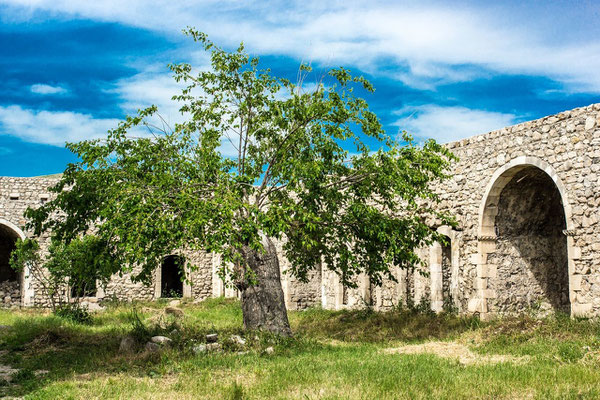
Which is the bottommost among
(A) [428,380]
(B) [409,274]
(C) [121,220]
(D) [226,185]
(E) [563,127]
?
(A) [428,380]

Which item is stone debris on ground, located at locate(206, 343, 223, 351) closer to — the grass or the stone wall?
the grass

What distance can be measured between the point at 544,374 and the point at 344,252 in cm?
456

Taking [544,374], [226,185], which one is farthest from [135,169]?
[544,374]

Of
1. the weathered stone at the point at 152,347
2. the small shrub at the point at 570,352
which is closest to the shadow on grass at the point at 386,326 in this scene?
the small shrub at the point at 570,352

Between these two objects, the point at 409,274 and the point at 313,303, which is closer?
the point at 409,274

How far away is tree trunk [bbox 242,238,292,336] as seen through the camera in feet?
36.9

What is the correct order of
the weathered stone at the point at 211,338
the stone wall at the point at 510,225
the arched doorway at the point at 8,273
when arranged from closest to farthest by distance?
the weathered stone at the point at 211,338
the stone wall at the point at 510,225
the arched doorway at the point at 8,273

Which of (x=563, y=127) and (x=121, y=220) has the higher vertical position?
(x=563, y=127)

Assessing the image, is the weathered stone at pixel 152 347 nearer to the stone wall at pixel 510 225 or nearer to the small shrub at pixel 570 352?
the small shrub at pixel 570 352

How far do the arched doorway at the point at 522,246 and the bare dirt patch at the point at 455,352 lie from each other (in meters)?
2.89

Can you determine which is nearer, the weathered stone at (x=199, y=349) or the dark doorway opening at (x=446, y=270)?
the weathered stone at (x=199, y=349)

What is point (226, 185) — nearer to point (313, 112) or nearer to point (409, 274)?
point (313, 112)

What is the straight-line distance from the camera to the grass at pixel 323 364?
22.7 ft

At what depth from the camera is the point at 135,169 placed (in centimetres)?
1095
